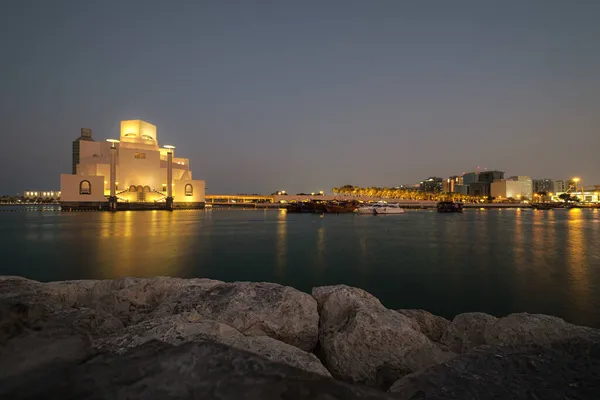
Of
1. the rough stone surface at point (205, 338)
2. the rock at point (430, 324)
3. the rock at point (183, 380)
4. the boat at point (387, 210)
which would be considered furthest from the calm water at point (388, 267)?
the boat at point (387, 210)

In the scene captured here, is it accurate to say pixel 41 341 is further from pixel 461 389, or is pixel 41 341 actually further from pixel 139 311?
pixel 139 311

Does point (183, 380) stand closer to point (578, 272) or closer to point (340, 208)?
point (578, 272)

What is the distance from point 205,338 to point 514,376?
8.64 ft

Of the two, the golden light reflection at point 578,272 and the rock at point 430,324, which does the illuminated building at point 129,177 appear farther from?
the rock at point 430,324

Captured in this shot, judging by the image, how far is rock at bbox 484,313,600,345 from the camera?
12.3 feet

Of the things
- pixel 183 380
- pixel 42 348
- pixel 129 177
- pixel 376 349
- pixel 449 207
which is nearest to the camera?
pixel 183 380

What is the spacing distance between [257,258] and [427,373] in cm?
1572

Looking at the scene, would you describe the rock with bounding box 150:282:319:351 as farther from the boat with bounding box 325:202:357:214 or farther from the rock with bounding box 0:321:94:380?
the boat with bounding box 325:202:357:214

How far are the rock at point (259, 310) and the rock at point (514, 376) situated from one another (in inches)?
76.0

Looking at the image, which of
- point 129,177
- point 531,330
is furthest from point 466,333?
point 129,177

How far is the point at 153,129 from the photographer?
104438 mm

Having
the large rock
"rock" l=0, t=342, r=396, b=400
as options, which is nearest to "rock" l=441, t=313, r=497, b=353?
the large rock

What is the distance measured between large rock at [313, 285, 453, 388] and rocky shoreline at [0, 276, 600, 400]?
0.01 meters

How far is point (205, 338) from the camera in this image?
2977mm
